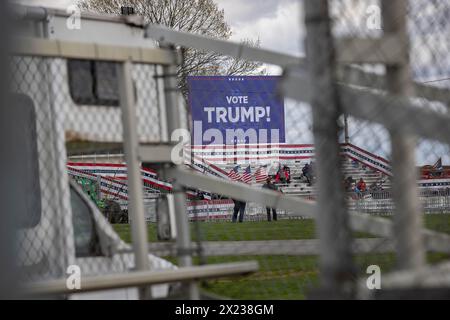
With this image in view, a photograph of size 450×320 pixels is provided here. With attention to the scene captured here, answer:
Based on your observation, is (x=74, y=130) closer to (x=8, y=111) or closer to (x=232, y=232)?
(x=8, y=111)

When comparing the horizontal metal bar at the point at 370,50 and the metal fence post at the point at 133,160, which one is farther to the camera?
the metal fence post at the point at 133,160

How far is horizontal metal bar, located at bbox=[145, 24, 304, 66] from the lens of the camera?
4.82 metres

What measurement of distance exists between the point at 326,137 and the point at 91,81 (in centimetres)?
247

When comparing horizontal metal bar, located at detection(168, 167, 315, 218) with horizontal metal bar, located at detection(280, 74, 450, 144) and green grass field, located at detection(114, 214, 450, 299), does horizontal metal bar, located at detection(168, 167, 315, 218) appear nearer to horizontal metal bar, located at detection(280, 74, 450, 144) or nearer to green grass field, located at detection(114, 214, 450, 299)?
green grass field, located at detection(114, 214, 450, 299)

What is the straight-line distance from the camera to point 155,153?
5.03m

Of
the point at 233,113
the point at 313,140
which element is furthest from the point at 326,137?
the point at 233,113

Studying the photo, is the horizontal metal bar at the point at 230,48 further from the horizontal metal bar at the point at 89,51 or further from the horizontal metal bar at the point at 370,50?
the horizontal metal bar at the point at 370,50

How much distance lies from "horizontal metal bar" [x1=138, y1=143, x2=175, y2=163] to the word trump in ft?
71.3

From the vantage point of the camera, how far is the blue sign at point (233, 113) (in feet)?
84.3

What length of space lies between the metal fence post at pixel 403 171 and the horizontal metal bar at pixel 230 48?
119 cm

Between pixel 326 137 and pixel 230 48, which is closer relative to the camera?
pixel 326 137

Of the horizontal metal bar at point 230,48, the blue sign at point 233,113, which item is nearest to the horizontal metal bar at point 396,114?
the horizontal metal bar at point 230,48

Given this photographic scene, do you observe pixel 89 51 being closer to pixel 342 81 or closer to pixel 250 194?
pixel 250 194

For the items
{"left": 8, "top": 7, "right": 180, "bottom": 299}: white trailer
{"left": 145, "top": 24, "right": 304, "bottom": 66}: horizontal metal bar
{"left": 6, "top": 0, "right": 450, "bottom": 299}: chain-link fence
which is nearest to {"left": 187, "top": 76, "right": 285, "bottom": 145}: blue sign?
{"left": 6, "top": 0, "right": 450, "bottom": 299}: chain-link fence
